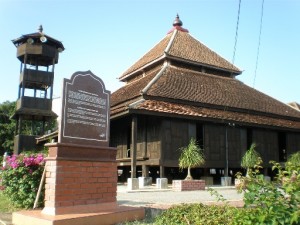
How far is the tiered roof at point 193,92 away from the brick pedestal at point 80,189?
9.22 metres

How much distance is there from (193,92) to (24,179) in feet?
43.2

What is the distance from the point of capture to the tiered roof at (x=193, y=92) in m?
17.1

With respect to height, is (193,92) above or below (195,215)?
above

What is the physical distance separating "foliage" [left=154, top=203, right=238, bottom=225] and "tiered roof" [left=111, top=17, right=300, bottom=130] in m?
9.88

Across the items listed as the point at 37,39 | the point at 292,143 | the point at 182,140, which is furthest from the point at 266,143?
the point at 37,39

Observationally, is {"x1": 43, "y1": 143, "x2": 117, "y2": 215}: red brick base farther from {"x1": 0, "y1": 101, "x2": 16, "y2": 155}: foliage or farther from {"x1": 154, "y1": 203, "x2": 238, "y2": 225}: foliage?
{"x1": 0, "y1": 101, "x2": 16, "y2": 155}: foliage

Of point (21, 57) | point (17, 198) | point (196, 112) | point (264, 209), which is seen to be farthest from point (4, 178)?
point (21, 57)

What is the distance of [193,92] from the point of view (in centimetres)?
1934

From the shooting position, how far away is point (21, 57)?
99.4 ft

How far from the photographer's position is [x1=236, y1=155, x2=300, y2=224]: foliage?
3.07m

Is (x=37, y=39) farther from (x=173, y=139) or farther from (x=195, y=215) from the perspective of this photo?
(x=195, y=215)

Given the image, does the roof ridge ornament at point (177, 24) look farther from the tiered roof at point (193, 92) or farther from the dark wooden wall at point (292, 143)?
the dark wooden wall at point (292, 143)

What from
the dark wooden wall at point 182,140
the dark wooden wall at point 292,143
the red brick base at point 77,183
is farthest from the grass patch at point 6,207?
the dark wooden wall at point 292,143

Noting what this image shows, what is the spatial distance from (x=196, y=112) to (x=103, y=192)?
11.8 meters
